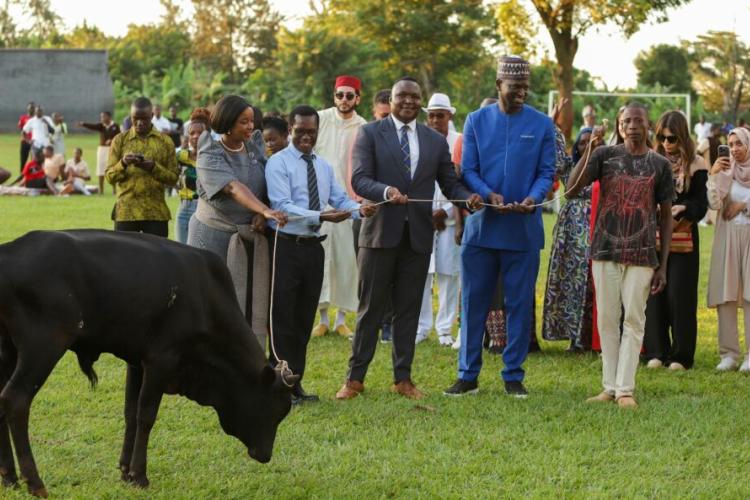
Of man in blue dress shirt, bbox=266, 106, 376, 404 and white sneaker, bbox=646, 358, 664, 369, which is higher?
man in blue dress shirt, bbox=266, 106, 376, 404

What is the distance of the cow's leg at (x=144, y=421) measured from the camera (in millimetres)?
6445

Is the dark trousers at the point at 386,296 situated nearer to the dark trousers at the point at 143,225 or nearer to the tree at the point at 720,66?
the dark trousers at the point at 143,225

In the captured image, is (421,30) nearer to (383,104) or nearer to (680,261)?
(383,104)

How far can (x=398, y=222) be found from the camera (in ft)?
28.9

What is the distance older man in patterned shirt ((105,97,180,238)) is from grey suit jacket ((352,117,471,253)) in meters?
2.52

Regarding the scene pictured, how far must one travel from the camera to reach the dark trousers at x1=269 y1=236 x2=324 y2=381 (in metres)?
8.48

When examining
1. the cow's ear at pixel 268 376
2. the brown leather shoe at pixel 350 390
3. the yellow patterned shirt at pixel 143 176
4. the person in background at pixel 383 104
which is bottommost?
the brown leather shoe at pixel 350 390

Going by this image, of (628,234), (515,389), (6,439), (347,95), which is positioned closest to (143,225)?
(347,95)

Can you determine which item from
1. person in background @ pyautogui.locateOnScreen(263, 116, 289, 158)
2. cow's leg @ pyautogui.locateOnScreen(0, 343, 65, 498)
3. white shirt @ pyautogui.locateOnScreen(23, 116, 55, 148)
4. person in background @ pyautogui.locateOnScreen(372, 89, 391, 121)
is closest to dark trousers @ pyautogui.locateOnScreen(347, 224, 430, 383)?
person in background @ pyautogui.locateOnScreen(263, 116, 289, 158)

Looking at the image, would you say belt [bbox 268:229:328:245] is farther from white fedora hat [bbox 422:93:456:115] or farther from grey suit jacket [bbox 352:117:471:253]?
white fedora hat [bbox 422:93:456:115]

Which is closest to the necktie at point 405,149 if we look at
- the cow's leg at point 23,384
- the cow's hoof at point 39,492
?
the cow's leg at point 23,384

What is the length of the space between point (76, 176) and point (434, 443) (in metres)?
22.1

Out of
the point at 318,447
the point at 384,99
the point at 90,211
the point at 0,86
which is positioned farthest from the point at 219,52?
the point at 318,447

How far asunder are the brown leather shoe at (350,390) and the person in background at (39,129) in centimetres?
2390
